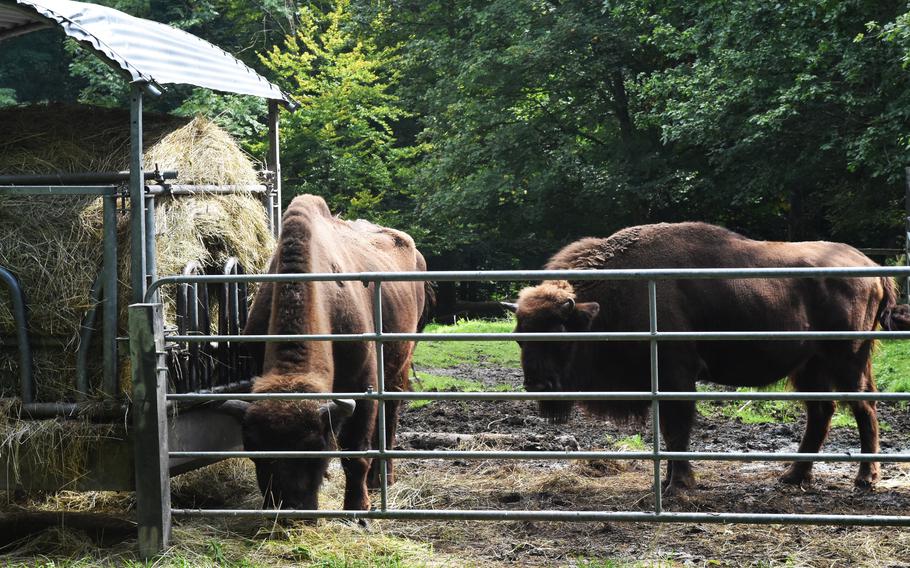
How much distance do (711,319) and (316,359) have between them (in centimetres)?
365

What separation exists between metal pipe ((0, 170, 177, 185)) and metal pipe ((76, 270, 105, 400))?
61cm

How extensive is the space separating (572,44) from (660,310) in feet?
54.5

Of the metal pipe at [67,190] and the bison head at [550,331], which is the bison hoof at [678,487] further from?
the metal pipe at [67,190]

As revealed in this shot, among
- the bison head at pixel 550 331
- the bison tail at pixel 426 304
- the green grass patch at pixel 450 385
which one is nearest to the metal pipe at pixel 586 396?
the bison head at pixel 550 331

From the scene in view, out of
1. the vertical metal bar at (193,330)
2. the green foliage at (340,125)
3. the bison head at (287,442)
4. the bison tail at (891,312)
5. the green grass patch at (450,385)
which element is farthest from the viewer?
the green foliage at (340,125)

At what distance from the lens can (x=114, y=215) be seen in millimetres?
5754

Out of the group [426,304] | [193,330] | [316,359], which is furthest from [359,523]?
[426,304]

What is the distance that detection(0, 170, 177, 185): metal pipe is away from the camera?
19.6ft

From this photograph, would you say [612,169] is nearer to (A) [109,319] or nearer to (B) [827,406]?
(B) [827,406]

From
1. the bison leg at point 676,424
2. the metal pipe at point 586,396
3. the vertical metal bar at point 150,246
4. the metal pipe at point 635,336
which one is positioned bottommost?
the bison leg at point 676,424

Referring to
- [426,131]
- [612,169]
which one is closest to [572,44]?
[612,169]

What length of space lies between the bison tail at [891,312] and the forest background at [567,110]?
18.8 feet

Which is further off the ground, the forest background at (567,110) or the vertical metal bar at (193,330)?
the forest background at (567,110)

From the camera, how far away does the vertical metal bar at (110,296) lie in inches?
225
